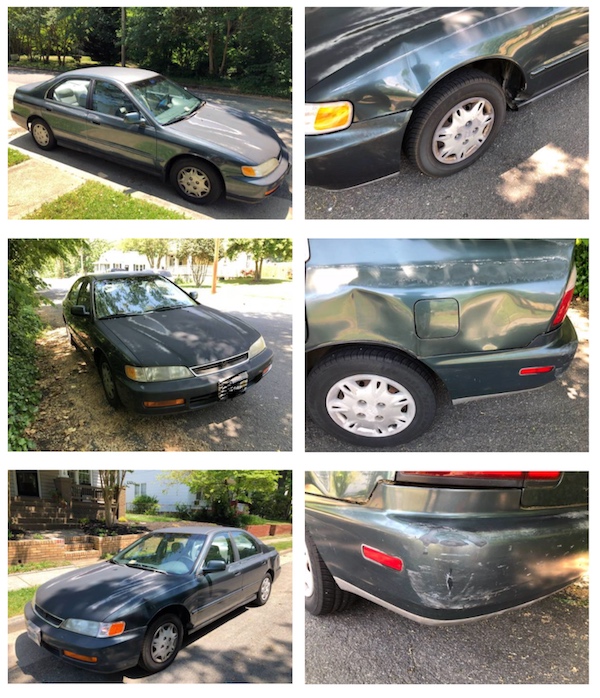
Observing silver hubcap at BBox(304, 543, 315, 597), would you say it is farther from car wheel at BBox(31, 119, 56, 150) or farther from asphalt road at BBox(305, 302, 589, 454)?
car wheel at BBox(31, 119, 56, 150)

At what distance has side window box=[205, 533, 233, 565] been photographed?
3129 millimetres

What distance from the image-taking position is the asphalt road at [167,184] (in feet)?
10.6

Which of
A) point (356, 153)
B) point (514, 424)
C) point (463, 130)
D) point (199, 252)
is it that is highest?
point (463, 130)

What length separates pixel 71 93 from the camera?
3.30m

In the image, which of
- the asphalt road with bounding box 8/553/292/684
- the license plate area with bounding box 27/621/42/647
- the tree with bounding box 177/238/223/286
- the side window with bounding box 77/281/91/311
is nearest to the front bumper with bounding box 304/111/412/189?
the tree with bounding box 177/238/223/286

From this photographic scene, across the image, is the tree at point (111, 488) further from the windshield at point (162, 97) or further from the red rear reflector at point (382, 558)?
the windshield at point (162, 97)

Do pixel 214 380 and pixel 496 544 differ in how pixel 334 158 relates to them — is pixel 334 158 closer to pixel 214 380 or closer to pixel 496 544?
pixel 214 380

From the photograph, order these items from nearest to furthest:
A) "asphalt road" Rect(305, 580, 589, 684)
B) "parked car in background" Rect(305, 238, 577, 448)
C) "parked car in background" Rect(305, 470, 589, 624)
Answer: "parked car in background" Rect(305, 470, 589, 624) < "parked car in background" Rect(305, 238, 577, 448) < "asphalt road" Rect(305, 580, 589, 684)

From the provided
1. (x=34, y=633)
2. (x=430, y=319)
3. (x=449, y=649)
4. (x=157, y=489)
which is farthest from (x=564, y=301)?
(x=34, y=633)

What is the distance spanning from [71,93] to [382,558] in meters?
3.05

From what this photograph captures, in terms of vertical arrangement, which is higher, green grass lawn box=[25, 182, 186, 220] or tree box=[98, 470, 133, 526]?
green grass lawn box=[25, 182, 186, 220]

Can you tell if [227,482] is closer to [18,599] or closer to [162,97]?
[18,599]

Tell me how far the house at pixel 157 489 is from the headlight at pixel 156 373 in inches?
21.4
